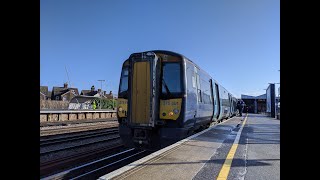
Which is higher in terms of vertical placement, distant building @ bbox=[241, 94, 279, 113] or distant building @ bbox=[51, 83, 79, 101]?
distant building @ bbox=[51, 83, 79, 101]

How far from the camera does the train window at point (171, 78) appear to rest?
888 cm

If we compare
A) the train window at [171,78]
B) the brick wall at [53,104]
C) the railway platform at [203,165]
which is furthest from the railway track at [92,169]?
the brick wall at [53,104]

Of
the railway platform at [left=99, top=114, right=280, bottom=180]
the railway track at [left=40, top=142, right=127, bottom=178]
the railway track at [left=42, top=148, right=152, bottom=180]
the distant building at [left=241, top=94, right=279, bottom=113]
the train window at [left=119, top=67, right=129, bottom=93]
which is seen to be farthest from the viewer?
the distant building at [left=241, top=94, right=279, bottom=113]

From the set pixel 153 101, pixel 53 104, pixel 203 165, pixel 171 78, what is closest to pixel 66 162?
pixel 153 101

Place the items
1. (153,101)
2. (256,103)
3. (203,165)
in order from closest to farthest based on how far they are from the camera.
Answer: (203,165) → (153,101) → (256,103)

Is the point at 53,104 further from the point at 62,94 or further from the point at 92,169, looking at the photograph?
the point at 92,169

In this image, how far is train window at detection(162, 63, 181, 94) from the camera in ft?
29.1

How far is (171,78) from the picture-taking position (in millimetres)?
8984

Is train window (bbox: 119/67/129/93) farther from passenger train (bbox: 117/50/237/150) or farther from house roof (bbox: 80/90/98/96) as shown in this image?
house roof (bbox: 80/90/98/96)

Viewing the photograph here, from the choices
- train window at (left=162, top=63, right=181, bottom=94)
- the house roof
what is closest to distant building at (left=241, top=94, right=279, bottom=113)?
the house roof
